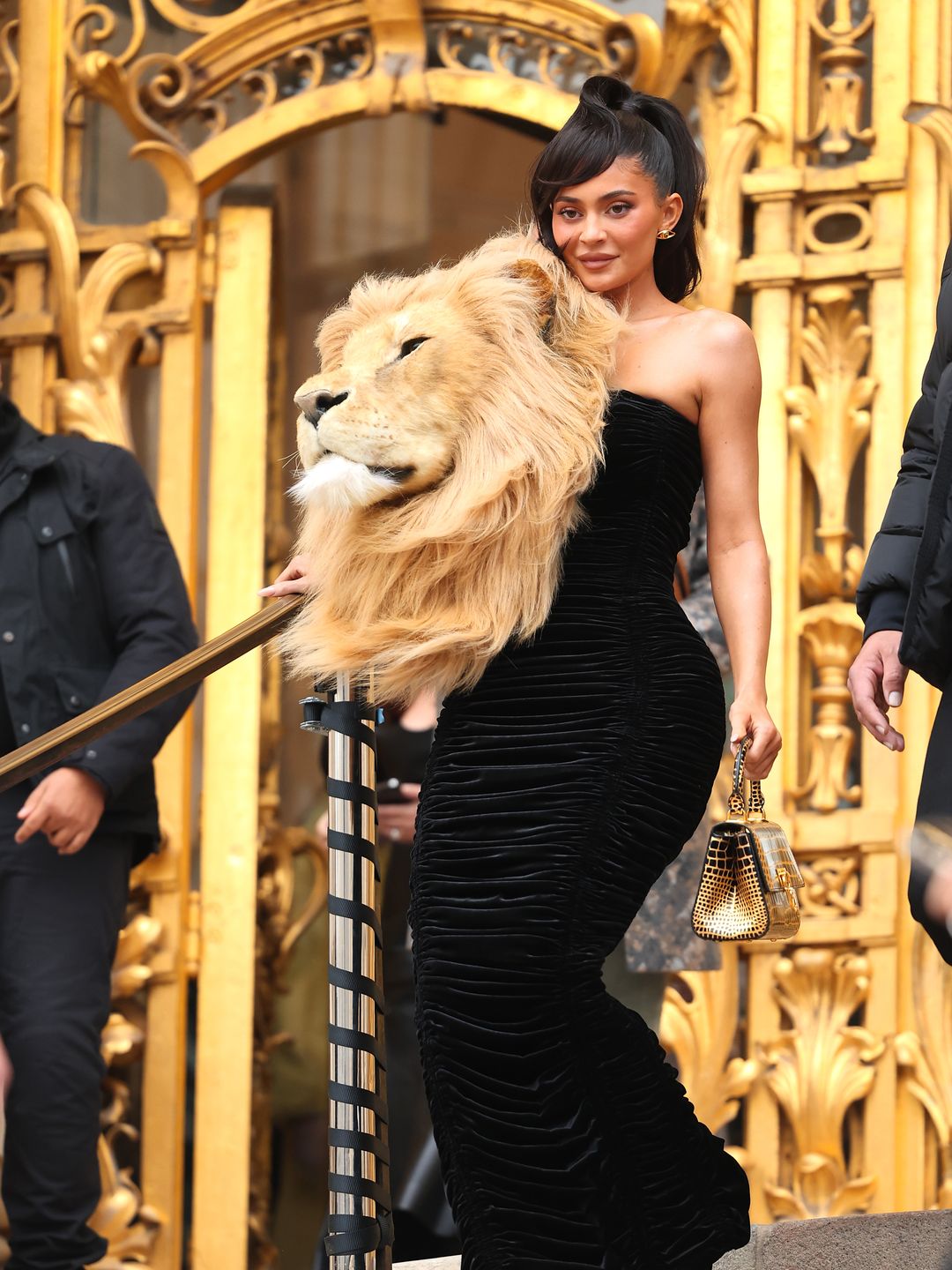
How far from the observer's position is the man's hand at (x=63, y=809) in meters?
3.67

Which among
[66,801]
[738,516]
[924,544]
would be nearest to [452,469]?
[738,516]

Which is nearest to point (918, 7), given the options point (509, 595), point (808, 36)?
point (808, 36)

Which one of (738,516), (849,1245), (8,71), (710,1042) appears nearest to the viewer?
(738,516)

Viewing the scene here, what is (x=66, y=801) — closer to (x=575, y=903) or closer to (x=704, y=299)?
(x=575, y=903)

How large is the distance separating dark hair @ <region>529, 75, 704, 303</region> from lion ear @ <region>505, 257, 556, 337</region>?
0.12m

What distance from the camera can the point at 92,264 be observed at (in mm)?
4812

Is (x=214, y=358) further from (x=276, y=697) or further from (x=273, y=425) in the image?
(x=276, y=697)

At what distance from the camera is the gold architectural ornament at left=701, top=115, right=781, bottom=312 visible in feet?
14.4

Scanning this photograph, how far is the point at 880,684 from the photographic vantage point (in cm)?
260

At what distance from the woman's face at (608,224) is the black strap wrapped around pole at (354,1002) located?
67 cm

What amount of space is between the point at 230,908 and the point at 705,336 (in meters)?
2.58

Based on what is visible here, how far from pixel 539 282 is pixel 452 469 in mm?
292

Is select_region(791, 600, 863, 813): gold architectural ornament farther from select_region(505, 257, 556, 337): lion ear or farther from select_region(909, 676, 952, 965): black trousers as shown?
select_region(505, 257, 556, 337): lion ear

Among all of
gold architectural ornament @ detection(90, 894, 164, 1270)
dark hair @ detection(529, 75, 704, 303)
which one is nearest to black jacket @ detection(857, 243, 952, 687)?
dark hair @ detection(529, 75, 704, 303)
